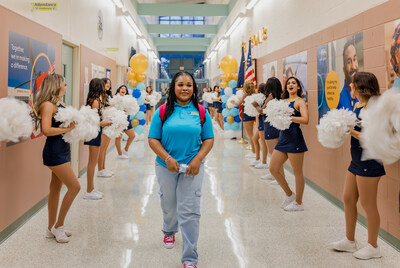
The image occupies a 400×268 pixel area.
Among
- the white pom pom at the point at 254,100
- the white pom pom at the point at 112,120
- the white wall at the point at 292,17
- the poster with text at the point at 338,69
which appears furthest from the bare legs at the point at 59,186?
the white pom pom at the point at 254,100

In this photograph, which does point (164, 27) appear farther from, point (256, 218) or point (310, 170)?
point (256, 218)

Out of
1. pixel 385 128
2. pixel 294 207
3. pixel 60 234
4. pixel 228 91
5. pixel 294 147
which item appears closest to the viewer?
pixel 385 128

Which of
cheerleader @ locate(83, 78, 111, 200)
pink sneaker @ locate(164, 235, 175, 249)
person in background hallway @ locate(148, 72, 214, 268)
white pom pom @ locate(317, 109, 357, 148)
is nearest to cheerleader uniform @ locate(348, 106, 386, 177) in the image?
white pom pom @ locate(317, 109, 357, 148)

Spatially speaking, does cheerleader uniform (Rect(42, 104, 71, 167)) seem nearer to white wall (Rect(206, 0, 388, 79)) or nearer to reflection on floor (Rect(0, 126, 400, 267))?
reflection on floor (Rect(0, 126, 400, 267))

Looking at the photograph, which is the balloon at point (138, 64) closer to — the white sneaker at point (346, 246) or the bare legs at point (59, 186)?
the bare legs at point (59, 186)

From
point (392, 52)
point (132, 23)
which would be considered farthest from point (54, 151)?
point (132, 23)

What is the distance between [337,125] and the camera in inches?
93.1

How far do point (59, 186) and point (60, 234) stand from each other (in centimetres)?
45

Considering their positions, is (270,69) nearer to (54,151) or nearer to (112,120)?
(112,120)

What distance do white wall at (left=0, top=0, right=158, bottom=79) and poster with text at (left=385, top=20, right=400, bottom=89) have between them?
141 inches

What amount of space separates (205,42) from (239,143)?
40.9 feet

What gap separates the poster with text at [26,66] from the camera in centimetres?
284

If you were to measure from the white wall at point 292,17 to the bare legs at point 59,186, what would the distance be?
3.39 m

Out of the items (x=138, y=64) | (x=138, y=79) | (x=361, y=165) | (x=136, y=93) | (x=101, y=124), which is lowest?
(x=361, y=165)
